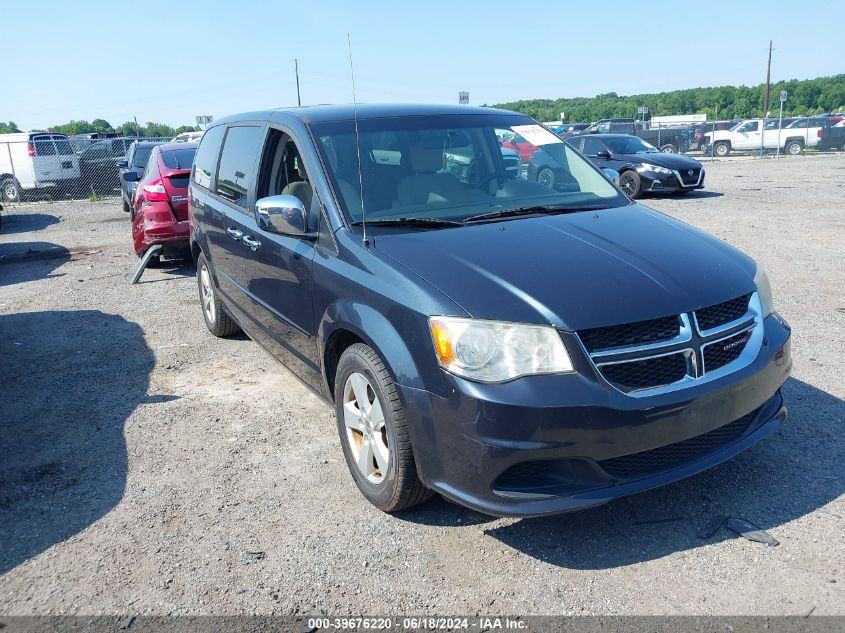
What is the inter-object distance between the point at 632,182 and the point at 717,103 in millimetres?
86992

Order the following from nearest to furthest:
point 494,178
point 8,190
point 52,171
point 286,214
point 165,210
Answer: point 286,214
point 494,178
point 165,210
point 8,190
point 52,171

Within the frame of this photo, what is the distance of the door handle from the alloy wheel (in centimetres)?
138

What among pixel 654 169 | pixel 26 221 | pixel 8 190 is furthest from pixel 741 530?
pixel 8 190

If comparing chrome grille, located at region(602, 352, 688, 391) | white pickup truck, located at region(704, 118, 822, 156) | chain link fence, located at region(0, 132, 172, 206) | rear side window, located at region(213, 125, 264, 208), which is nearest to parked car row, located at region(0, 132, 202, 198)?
chain link fence, located at region(0, 132, 172, 206)

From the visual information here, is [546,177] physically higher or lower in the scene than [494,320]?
higher

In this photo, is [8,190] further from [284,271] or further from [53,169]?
[284,271]

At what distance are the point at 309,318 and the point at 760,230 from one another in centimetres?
942

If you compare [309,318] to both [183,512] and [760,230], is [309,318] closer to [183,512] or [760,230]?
[183,512]

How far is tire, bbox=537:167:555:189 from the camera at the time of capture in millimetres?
4395

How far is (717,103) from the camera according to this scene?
9375cm

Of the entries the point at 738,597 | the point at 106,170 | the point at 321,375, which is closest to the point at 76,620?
the point at 321,375

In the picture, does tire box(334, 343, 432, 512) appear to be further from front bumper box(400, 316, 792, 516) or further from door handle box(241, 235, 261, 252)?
door handle box(241, 235, 261, 252)

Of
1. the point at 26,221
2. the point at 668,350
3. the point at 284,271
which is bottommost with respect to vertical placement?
the point at 26,221

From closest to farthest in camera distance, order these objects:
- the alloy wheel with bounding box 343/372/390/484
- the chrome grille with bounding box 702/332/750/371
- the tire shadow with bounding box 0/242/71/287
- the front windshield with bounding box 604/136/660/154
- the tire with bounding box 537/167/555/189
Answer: the chrome grille with bounding box 702/332/750/371
the alloy wheel with bounding box 343/372/390/484
the tire with bounding box 537/167/555/189
the tire shadow with bounding box 0/242/71/287
the front windshield with bounding box 604/136/660/154
